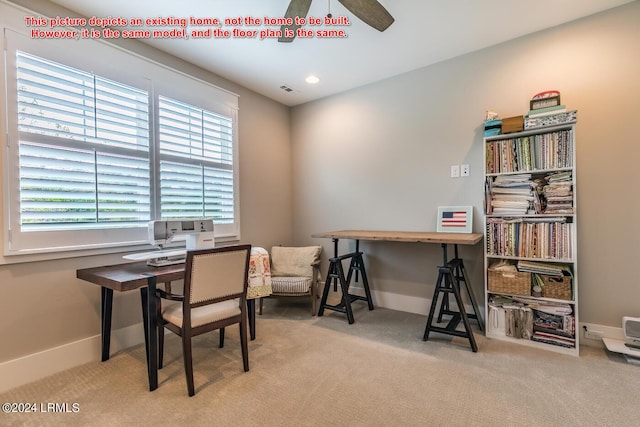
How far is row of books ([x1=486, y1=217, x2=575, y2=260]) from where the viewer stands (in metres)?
2.22

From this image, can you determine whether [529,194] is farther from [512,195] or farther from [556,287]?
[556,287]

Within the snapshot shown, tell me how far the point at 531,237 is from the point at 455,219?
2.13 feet

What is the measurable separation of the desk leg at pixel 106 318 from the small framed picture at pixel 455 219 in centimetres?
289

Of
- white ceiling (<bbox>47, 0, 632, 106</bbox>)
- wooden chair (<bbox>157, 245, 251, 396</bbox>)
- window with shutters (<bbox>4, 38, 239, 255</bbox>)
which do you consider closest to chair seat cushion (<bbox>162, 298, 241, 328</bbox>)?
wooden chair (<bbox>157, 245, 251, 396</bbox>)

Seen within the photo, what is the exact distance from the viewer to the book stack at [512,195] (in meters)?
2.37

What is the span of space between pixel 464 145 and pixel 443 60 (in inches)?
35.4

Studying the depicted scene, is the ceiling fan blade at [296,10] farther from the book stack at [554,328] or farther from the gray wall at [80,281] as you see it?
the book stack at [554,328]

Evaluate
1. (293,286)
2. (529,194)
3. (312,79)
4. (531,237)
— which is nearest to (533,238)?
(531,237)

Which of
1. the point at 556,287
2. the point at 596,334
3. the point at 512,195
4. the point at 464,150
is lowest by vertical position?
the point at 596,334

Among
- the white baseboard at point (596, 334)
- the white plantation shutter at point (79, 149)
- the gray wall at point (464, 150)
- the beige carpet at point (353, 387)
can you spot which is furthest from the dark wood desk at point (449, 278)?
the white plantation shutter at point (79, 149)

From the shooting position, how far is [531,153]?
237 cm

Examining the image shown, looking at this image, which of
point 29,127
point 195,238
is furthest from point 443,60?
point 29,127

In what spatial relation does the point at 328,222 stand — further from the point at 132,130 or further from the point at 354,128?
the point at 132,130

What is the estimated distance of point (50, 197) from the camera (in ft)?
6.66
